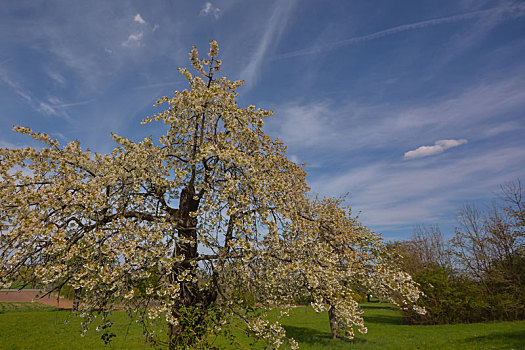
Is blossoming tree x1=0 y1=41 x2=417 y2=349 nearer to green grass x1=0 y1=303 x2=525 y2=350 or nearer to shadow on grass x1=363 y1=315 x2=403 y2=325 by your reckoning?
green grass x1=0 y1=303 x2=525 y2=350

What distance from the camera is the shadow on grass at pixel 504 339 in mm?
14939

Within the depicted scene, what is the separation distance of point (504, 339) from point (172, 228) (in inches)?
797

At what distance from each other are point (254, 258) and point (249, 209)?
1.23m

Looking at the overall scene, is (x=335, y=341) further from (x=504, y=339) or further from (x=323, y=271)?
(x=323, y=271)

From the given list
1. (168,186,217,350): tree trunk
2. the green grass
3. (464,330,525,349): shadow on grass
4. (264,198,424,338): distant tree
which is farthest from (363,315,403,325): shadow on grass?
(168,186,217,350): tree trunk

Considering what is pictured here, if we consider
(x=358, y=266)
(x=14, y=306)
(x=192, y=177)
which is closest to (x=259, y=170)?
(x=192, y=177)

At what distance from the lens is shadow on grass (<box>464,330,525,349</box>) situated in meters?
14.9

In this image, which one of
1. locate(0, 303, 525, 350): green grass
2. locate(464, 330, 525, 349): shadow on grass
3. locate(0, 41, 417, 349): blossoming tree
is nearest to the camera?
locate(0, 41, 417, 349): blossoming tree

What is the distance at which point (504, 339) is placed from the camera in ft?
53.9

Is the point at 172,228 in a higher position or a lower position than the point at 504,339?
higher

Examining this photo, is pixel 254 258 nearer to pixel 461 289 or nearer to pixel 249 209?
pixel 249 209

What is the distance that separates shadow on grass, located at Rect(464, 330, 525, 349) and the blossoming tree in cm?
A: 1200

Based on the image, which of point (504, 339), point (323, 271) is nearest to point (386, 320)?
point (504, 339)

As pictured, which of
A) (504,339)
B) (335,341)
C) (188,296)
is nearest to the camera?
(188,296)
